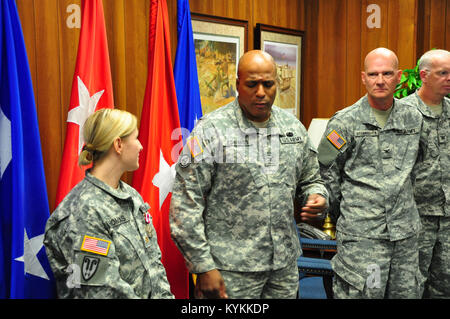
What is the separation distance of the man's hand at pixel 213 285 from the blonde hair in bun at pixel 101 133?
0.62 metres

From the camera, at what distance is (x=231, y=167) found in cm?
189

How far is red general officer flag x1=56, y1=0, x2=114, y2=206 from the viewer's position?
2.12 m

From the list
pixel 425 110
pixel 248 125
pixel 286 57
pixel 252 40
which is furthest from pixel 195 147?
pixel 286 57

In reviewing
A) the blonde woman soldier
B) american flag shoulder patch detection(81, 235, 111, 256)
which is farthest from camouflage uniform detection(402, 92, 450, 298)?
american flag shoulder patch detection(81, 235, 111, 256)

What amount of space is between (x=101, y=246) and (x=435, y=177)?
6.45ft

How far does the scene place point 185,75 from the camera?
2.73 meters

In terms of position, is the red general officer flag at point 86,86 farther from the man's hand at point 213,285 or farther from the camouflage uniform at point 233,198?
the man's hand at point 213,285

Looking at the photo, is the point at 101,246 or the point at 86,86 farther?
the point at 86,86

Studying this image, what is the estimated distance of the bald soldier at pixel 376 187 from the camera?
2.36 meters

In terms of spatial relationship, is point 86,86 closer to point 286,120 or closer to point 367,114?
point 286,120

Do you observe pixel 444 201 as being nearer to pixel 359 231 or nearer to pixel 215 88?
pixel 359 231

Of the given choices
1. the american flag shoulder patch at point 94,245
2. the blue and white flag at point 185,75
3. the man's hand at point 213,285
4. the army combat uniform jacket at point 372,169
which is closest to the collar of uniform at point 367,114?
the army combat uniform jacket at point 372,169

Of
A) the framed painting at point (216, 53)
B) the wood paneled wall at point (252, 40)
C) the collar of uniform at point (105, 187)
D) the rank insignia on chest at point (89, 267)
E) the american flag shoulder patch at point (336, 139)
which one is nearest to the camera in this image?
the rank insignia on chest at point (89, 267)
